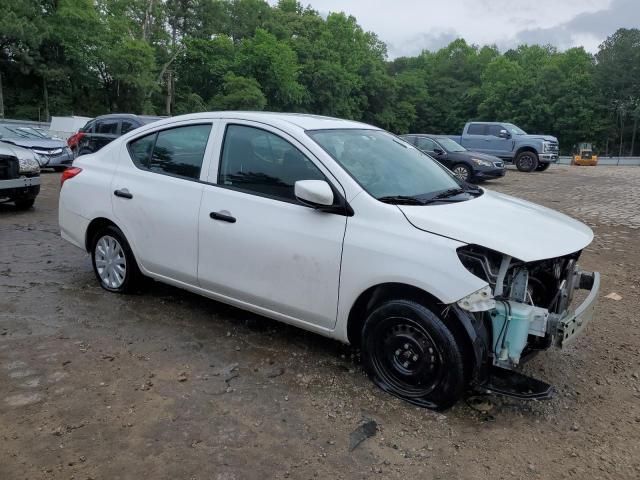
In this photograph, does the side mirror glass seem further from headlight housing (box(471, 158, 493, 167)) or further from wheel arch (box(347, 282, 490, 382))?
headlight housing (box(471, 158, 493, 167))

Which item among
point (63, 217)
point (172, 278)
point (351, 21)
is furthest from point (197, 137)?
point (351, 21)

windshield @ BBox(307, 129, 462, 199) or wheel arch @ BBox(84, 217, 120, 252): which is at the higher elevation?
windshield @ BBox(307, 129, 462, 199)

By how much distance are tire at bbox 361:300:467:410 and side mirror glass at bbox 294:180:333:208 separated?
29.1 inches

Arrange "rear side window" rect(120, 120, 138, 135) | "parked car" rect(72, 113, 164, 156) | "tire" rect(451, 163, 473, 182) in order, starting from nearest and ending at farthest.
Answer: "rear side window" rect(120, 120, 138, 135), "parked car" rect(72, 113, 164, 156), "tire" rect(451, 163, 473, 182)

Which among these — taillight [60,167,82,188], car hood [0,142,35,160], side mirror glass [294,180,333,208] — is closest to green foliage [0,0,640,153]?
car hood [0,142,35,160]

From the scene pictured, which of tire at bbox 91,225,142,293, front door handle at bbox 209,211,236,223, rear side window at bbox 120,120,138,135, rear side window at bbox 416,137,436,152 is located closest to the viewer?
front door handle at bbox 209,211,236,223

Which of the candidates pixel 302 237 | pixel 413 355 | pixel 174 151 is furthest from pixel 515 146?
pixel 413 355

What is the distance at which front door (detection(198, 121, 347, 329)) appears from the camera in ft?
11.3

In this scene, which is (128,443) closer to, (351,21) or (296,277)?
(296,277)

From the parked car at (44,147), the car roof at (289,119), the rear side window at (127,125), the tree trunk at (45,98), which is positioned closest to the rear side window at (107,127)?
the rear side window at (127,125)

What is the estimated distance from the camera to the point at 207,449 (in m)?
2.75

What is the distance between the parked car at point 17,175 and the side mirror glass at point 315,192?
23.0 ft

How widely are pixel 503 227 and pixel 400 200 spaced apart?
644mm

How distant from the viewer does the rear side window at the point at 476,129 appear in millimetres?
21312
